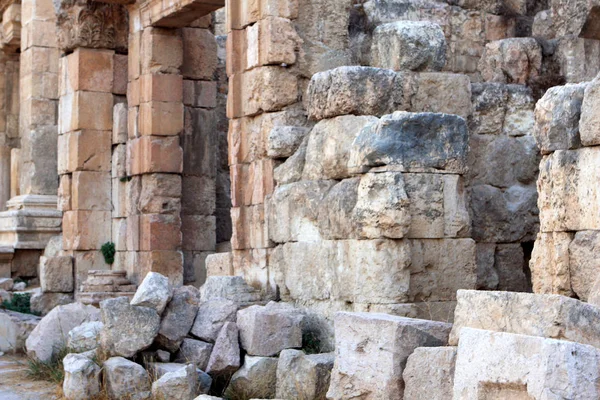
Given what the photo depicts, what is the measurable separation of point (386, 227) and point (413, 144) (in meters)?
0.67

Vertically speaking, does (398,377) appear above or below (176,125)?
below

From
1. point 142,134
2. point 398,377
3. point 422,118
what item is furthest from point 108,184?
point 398,377

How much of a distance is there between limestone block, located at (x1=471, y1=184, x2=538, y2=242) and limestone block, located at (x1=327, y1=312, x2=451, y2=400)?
7.45ft

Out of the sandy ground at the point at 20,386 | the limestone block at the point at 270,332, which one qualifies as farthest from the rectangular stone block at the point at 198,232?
the limestone block at the point at 270,332

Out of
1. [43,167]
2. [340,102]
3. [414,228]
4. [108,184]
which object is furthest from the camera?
[43,167]

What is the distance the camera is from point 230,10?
993 cm

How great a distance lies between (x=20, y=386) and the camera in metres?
8.57

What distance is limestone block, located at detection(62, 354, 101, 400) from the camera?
24.7 ft

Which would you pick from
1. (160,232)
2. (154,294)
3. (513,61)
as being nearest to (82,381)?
(154,294)

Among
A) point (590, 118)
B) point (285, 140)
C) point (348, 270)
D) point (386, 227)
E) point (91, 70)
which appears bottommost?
point (348, 270)

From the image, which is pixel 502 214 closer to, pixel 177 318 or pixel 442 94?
pixel 442 94

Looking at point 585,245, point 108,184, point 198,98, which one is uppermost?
point 198,98

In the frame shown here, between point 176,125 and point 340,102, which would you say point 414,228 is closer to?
point 340,102

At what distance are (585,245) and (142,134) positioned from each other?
840cm
